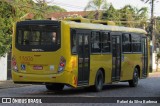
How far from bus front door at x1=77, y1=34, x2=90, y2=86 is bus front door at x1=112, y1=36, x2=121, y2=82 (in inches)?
109

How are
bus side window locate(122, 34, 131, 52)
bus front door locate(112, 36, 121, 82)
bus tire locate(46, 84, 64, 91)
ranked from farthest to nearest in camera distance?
bus side window locate(122, 34, 131, 52) → bus front door locate(112, 36, 121, 82) → bus tire locate(46, 84, 64, 91)

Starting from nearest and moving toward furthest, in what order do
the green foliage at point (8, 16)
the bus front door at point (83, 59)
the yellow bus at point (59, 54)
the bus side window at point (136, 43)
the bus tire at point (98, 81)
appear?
the yellow bus at point (59, 54)
the bus front door at point (83, 59)
the bus tire at point (98, 81)
the bus side window at point (136, 43)
the green foliage at point (8, 16)

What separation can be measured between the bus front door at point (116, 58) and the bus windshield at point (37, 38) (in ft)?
14.7

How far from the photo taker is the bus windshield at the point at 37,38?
1859 cm

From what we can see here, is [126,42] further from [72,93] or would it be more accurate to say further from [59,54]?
[59,54]

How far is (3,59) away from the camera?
2986 centimetres

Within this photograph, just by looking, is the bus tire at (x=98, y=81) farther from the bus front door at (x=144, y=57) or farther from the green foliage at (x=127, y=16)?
the green foliage at (x=127, y=16)

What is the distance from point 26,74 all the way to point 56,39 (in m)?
1.77

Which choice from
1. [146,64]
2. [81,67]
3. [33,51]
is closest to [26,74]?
[33,51]

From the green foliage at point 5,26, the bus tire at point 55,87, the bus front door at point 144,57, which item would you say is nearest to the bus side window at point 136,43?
the bus front door at point 144,57

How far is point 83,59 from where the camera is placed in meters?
19.5

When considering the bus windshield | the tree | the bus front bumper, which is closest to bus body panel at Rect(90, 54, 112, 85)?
the bus front bumper

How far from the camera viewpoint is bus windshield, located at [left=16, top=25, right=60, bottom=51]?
18594mm

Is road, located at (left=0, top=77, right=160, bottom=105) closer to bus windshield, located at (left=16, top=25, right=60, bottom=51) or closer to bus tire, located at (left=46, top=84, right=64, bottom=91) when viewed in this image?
bus tire, located at (left=46, top=84, right=64, bottom=91)
